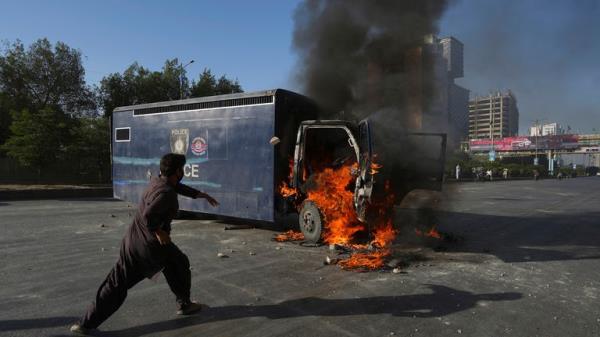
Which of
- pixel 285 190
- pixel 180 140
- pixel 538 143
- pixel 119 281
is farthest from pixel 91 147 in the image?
pixel 538 143

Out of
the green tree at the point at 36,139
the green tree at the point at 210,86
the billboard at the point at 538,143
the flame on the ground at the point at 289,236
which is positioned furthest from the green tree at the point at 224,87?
the billboard at the point at 538,143

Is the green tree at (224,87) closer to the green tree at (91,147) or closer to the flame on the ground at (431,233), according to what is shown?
the green tree at (91,147)

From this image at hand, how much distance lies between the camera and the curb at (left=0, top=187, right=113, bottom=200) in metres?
16.1

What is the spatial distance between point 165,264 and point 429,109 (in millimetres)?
6870

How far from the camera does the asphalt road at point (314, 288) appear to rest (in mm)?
3736

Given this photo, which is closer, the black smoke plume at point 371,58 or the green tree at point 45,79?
the black smoke plume at point 371,58

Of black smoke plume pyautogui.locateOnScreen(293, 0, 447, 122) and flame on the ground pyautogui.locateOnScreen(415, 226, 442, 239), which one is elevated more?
black smoke plume pyautogui.locateOnScreen(293, 0, 447, 122)

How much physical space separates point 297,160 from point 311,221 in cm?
115

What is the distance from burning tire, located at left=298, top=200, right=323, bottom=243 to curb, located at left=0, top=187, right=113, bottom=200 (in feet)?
46.2

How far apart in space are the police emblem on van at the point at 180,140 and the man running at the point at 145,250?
5758 mm

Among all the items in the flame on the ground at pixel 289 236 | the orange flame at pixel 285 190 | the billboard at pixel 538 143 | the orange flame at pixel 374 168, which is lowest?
the flame on the ground at pixel 289 236

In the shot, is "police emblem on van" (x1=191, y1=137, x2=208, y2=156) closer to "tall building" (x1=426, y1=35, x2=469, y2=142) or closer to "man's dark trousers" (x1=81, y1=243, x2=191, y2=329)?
"tall building" (x1=426, y1=35, x2=469, y2=142)

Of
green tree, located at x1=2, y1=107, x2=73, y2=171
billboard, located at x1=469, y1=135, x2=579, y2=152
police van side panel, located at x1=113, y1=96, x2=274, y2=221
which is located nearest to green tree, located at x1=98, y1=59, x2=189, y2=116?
green tree, located at x1=2, y1=107, x2=73, y2=171

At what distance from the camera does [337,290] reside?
4.74 metres
